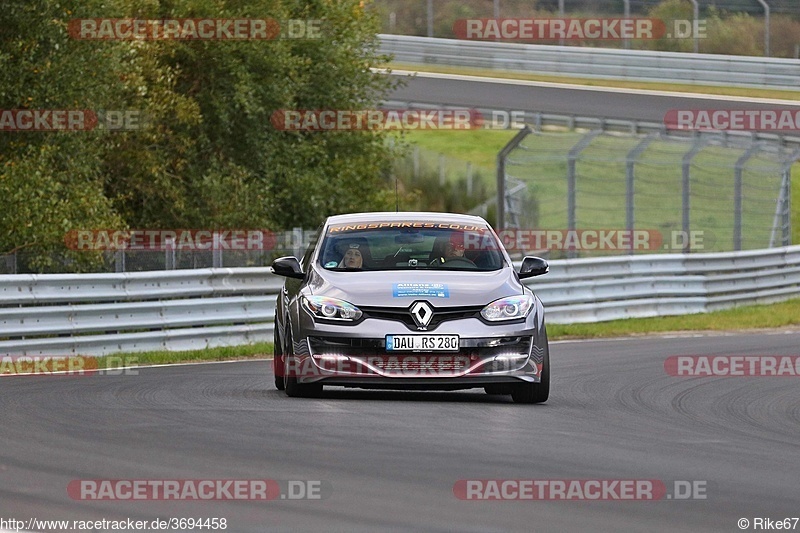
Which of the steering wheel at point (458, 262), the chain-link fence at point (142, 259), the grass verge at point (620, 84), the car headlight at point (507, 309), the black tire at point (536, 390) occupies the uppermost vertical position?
the steering wheel at point (458, 262)

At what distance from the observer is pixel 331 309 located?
1056cm

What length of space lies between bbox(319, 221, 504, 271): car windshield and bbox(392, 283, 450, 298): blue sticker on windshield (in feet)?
1.90

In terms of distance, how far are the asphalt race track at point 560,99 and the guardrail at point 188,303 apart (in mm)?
13734

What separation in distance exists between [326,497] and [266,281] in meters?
11.4

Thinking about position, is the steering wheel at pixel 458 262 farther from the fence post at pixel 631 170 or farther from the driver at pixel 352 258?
the fence post at pixel 631 170

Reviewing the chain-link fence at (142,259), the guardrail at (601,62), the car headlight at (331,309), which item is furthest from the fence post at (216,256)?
the guardrail at (601,62)

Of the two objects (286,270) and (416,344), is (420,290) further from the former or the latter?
(286,270)

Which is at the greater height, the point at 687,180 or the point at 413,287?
the point at 413,287

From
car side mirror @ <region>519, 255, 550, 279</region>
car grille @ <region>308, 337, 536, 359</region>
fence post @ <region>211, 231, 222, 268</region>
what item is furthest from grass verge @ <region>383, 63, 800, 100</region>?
car grille @ <region>308, 337, 536, 359</region>

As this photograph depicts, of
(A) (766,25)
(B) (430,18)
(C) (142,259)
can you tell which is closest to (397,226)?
(C) (142,259)

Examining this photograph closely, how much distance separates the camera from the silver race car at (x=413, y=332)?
10.4 metres

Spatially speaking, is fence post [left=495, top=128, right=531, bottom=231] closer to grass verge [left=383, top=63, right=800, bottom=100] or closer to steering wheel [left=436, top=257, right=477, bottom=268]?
grass verge [left=383, top=63, right=800, bottom=100]

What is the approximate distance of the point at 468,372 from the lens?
10414 millimetres

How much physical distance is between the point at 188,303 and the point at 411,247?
5444 mm
